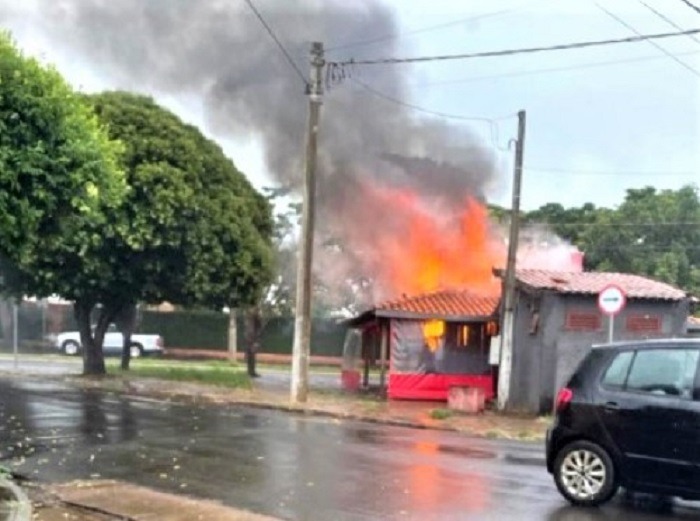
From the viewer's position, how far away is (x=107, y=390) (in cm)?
2373

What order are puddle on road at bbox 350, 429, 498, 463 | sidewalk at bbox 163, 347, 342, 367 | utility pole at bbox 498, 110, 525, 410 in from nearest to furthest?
1. puddle on road at bbox 350, 429, 498, 463
2. utility pole at bbox 498, 110, 525, 410
3. sidewalk at bbox 163, 347, 342, 367

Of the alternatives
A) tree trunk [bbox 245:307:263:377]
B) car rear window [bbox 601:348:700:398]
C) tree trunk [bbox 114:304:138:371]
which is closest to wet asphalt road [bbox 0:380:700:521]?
car rear window [bbox 601:348:700:398]

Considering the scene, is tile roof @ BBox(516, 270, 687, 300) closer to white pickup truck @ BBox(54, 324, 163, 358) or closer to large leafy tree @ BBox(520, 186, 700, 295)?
large leafy tree @ BBox(520, 186, 700, 295)

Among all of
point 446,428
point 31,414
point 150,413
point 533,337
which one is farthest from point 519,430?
point 31,414

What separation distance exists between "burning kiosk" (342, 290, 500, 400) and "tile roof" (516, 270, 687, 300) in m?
1.68

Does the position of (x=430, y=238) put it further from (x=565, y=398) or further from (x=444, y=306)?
(x=565, y=398)

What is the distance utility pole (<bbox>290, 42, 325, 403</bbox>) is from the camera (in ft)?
70.2

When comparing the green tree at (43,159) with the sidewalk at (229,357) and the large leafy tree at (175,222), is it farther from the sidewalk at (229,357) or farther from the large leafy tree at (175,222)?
the sidewalk at (229,357)

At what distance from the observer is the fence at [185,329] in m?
45.0

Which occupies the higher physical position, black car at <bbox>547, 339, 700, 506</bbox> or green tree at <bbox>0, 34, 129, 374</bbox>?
green tree at <bbox>0, 34, 129, 374</bbox>

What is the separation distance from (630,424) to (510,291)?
41.7 ft

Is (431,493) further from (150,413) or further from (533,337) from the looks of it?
(533,337)

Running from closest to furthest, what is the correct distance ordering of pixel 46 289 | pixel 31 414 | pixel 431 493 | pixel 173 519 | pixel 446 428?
pixel 173 519 → pixel 431 493 → pixel 31 414 → pixel 446 428 → pixel 46 289

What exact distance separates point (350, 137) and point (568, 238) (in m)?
18.9
